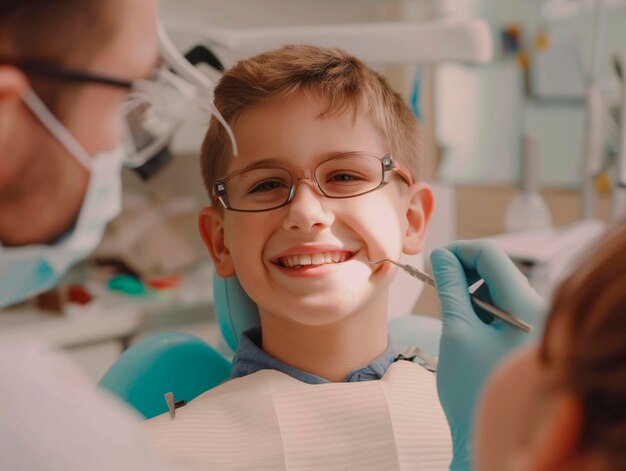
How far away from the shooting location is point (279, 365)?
109cm

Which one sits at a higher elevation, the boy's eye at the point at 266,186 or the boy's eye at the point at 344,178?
the boy's eye at the point at 344,178

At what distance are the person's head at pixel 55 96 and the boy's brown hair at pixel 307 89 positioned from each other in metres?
0.46

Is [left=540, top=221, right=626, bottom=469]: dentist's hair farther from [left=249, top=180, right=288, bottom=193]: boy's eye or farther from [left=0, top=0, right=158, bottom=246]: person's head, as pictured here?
[left=249, top=180, right=288, bottom=193]: boy's eye

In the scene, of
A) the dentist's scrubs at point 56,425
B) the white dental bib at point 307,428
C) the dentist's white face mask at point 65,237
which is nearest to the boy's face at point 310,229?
the white dental bib at point 307,428

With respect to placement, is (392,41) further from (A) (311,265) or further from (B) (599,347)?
(B) (599,347)

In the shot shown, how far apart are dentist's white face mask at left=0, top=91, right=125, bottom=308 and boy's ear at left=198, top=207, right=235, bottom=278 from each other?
0.51 m

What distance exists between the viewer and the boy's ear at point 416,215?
115 cm

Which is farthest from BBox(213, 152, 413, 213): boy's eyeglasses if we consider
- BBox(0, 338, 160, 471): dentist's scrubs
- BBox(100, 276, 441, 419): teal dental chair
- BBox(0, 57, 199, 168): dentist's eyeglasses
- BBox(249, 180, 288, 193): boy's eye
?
BBox(0, 338, 160, 471): dentist's scrubs

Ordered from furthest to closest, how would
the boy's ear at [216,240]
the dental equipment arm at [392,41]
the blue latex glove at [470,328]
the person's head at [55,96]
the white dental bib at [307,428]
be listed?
the dental equipment arm at [392,41] → the boy's ear at [216,240] → the white dental bib at [307,428] → the blue latex glove at [470,328] → the person's head at [55,96]

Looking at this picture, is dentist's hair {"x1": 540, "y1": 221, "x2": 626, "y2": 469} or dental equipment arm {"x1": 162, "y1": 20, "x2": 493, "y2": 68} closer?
dentist's hair {"x1": 540, "y1": 221, "x2": 626, "y2": 469}

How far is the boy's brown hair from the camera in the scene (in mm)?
1050

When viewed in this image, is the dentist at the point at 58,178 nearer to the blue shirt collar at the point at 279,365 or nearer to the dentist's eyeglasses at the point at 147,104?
the dentist's eyeglasses at the point at 147,104

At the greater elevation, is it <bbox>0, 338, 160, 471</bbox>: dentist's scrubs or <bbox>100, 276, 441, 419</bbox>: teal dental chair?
<bbox>0, 338, 160, 471</bbox>: dentist's scrubs

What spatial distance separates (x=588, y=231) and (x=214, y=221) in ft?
5.18
